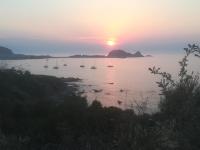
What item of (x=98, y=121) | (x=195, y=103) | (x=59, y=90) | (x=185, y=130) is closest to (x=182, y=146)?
(x=185, y=130)

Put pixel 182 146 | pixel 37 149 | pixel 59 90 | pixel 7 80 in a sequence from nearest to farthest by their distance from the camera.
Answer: pixel 182 146, pixel 37 149, pixel 7 80, pixel 59 90

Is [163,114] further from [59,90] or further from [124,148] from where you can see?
[59,90]

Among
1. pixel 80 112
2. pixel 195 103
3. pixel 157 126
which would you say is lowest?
pixel 80 112

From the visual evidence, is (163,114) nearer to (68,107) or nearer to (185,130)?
(185,130)

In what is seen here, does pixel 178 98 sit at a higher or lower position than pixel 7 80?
higher

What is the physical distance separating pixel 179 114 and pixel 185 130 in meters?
0.12

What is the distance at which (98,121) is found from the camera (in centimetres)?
1572

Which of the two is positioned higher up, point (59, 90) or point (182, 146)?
point (182, 146)

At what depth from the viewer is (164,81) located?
10.6ft

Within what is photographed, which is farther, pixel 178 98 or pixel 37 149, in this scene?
pixel 37 149

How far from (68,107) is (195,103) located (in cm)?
1566

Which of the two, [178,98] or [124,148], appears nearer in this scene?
[178,98]

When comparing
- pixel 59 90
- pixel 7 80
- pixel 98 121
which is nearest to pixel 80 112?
pixel 98 121

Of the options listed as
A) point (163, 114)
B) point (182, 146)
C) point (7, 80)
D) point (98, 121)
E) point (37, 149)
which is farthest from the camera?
point (7, 80)
